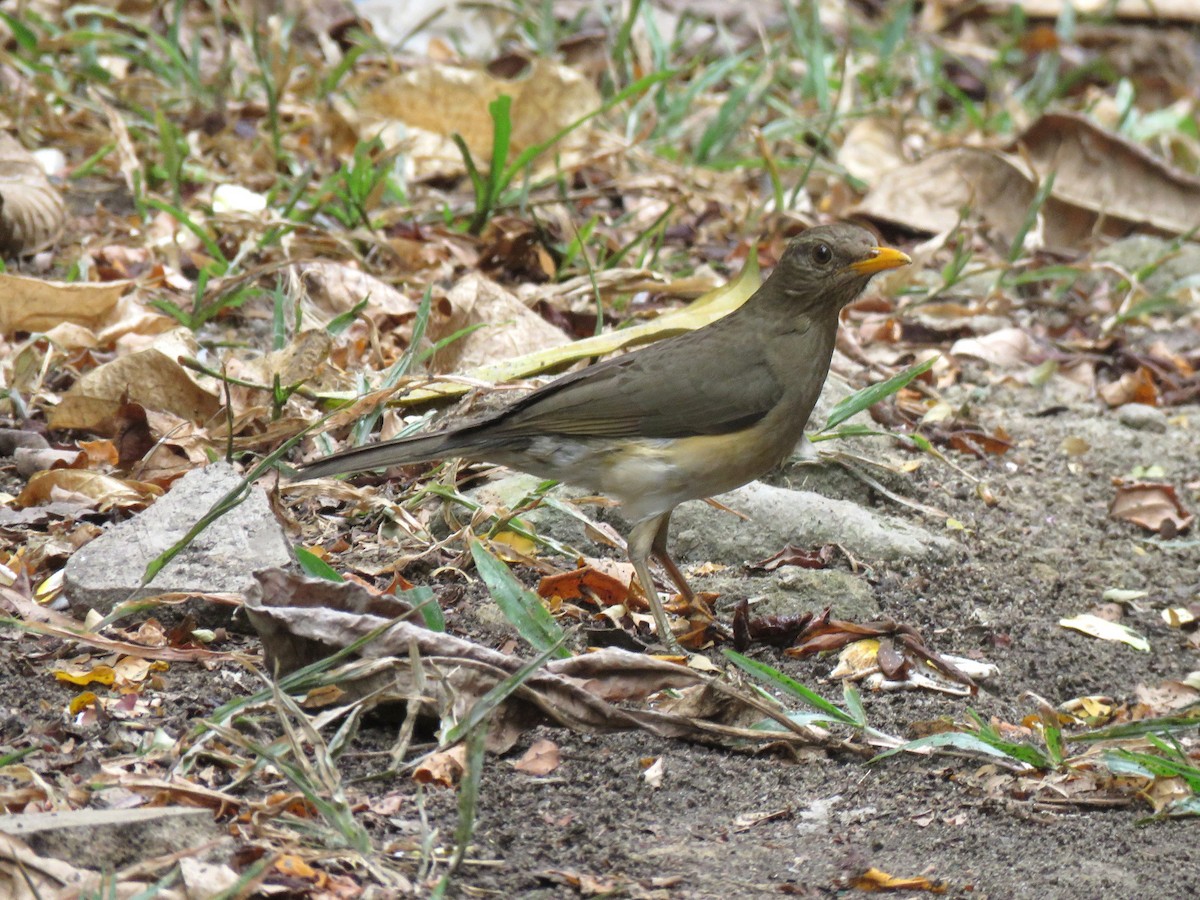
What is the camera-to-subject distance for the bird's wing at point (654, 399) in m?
4.62

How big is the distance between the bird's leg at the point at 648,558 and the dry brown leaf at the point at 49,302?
86.1 inches


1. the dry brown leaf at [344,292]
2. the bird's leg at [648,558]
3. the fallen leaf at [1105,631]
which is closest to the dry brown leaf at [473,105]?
the dry brown leaf at [344,292]

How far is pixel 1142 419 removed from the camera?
6270 mm

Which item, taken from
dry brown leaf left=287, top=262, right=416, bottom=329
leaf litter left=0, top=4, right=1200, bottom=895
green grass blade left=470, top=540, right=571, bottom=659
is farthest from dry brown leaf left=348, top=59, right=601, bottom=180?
green grass blade left=470, top=540, right=571, bottom=659

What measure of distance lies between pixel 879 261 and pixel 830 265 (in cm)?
15

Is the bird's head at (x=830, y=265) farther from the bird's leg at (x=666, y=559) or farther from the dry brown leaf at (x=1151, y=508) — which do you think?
→ the dry brown leaf at (x=1151, y=508)

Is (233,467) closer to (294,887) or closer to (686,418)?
(686,418)

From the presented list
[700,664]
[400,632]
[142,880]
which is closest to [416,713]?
[400,632]

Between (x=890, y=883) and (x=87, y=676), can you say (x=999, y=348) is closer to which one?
(x=890, y=883)

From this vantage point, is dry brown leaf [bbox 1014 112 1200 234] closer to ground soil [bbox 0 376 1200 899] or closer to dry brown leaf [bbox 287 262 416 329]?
dry brown leaf [bbox 287 262 416 329]

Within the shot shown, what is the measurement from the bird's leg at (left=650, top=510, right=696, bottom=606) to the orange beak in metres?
0.97

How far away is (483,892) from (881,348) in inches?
164

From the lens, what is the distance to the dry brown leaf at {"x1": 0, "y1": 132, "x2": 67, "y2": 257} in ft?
19.6

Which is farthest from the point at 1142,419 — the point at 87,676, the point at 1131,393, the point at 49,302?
the point at 87,676
